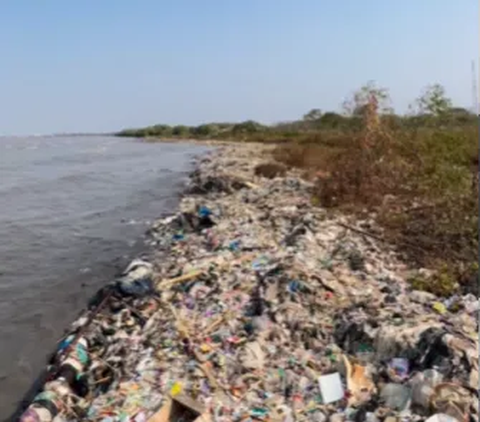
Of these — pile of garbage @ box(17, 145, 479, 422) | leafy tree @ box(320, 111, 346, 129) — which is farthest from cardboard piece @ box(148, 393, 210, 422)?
leafy tree @ box(320, 111, 346, 129)

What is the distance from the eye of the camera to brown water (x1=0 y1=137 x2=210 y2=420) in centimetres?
541

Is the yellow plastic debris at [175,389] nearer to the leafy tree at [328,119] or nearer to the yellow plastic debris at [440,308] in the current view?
the yellow plastic debris at [440,308]

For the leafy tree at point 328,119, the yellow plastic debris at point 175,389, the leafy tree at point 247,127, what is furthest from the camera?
the leafy tree at point 247,127

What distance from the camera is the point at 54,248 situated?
369 inches

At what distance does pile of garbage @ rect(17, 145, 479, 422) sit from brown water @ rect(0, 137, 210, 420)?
0.44 metres

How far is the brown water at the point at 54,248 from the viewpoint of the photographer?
541 cm

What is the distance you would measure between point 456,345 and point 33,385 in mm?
3675

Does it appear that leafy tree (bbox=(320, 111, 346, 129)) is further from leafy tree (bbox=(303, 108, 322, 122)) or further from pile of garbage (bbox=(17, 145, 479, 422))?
pile of garbage (bbox=(17, 145, 479, 422))

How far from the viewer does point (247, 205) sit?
35.9ft

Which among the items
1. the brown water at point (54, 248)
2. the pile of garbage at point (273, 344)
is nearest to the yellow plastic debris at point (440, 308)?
the pile of garbage at point (273, 344)

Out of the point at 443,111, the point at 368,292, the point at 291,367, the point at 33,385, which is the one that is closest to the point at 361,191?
the point at 368,292

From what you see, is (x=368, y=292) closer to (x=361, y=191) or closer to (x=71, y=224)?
(x=361, y=191)

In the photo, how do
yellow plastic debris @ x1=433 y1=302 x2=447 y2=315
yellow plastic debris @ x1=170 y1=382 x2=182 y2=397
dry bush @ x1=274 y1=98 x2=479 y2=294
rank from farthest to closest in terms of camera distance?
dry bush @ x1=274 y1=98 x2=479 y2=294
yellow plastic debris @ x1=433 y1=302 x2=447 y2=315
yellow plastic debris @ x1=170 y1=382 x2=182 y2=397

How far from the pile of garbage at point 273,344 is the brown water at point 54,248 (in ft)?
1.43
